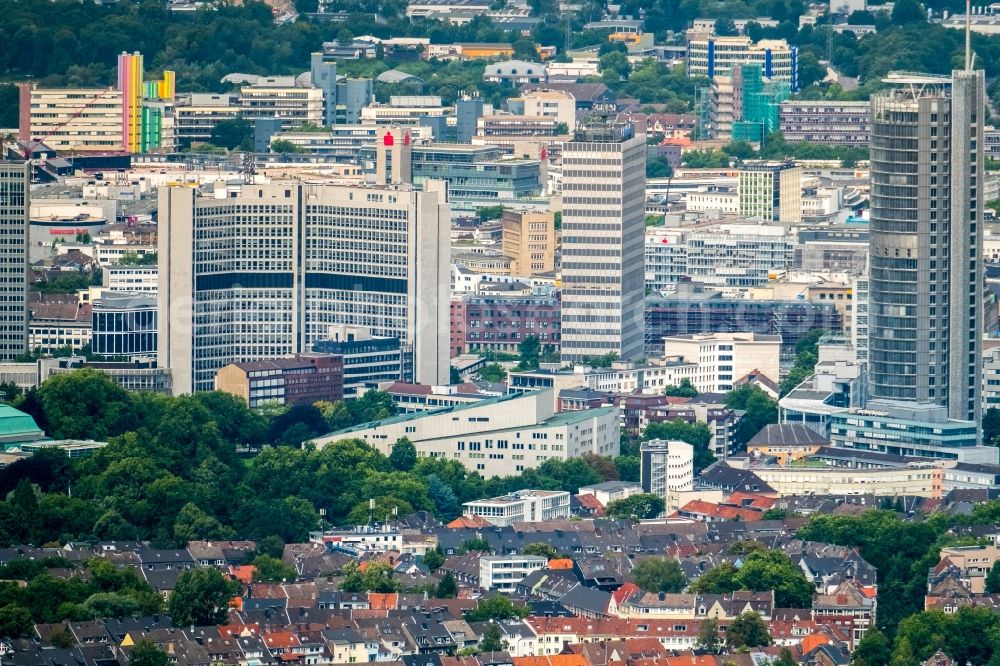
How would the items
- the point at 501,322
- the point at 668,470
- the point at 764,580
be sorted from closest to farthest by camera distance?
the point at 764,580, the point at 668,470, the point at 501,322

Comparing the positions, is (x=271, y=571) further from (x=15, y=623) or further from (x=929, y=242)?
(x=929, y=242)

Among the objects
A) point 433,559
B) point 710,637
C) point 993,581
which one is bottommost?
point 710,637

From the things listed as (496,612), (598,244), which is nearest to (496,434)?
(598,244)

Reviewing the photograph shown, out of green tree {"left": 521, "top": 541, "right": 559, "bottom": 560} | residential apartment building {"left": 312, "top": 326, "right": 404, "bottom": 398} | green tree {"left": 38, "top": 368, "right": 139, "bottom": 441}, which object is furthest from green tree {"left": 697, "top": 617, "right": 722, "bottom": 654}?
residential apartment building {"left": 312, "top": 326, "right": 404, "bottom": 398}

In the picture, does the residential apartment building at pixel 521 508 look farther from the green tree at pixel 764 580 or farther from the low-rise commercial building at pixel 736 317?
the low-rise commercial building at pixel 736 317

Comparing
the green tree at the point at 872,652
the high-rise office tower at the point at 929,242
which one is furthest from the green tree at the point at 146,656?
the high-rise office tower at the point at 929,242

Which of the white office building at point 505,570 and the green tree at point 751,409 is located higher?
the green tree at point 751,409
